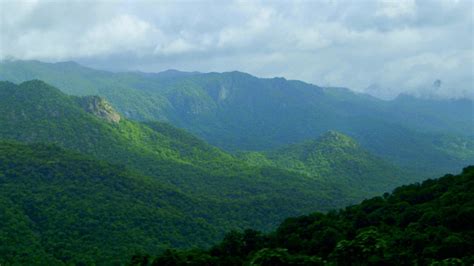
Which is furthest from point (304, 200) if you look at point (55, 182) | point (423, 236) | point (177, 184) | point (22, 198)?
point (423, 236)

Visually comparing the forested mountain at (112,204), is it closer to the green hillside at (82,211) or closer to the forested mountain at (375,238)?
the green hillside at (82,211)

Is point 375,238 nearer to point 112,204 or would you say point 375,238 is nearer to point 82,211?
point 82,211

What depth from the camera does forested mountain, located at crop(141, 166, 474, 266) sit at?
4272cm

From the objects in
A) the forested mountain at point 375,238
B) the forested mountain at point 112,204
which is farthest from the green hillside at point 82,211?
the forested mountain at point 375,238

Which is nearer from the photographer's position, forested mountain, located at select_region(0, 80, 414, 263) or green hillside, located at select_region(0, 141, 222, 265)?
green hillside, located at select_region(0, 141, 222, 265)

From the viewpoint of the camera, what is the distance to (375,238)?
149 feet

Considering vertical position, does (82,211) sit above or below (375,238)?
below

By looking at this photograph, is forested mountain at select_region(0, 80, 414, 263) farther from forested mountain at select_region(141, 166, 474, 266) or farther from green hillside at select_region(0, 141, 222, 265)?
forested mountain at select_region(141, 166, 474, 266)

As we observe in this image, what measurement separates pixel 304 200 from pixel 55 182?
3061 inches

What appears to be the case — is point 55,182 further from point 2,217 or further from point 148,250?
point 148,250

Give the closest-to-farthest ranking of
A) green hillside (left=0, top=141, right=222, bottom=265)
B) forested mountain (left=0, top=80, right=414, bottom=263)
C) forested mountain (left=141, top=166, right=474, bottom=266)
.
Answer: forested mountain (left=141, top=166, right=474, bottom=266), green hillside (left=0, top=141, right=222, bottom=265), forested mountain (left=0, top=80, right=414, bottom=263)

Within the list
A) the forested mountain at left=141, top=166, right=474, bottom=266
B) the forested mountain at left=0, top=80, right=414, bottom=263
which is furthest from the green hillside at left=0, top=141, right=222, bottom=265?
the forested mountain at left=141, top=166, right=474, bottom=266

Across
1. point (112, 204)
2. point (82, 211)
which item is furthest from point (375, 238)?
point (112, 204)

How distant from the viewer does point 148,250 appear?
10350 centimetres
